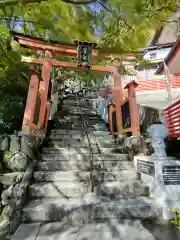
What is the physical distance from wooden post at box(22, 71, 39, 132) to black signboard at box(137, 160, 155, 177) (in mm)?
3716

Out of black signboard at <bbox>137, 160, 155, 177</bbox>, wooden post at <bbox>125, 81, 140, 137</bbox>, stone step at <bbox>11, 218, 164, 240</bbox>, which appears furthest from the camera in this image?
wooden post at <bbox>125, 81, 140, 137</bbox>

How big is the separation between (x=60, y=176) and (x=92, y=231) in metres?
1.94

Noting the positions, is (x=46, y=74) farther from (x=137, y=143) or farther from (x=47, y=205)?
(x=47, y=205)

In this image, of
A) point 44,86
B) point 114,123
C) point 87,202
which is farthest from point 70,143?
point 87,202

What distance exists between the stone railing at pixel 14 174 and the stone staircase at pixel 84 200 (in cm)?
22

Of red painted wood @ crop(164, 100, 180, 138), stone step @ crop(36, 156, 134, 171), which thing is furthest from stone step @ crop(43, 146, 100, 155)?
red painted wood @ crop(164, 100, 180, 138)

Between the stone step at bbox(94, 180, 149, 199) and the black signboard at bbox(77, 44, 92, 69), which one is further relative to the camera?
the black signboard at bbox(77, 44, 92, 69)

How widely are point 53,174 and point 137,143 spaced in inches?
114

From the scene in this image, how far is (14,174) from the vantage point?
4.59 metres

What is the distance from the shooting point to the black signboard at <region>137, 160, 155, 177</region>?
4.57 metres

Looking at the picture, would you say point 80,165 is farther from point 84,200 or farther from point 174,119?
point 174,119

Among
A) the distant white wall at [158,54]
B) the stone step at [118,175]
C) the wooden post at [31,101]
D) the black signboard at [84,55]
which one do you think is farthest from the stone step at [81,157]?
the distant white wall at [158,54]

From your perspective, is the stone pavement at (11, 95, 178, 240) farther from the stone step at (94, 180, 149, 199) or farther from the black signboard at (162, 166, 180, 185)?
the black signboard at (162, 166, 180, 185)

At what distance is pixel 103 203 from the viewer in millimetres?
4172
